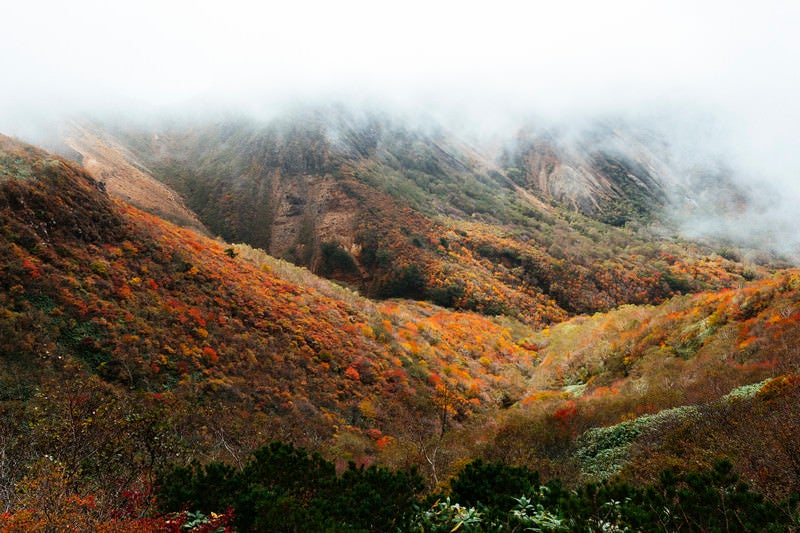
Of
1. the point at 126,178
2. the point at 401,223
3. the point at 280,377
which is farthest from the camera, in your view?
the point at 401,223

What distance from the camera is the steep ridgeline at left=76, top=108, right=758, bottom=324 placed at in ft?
139

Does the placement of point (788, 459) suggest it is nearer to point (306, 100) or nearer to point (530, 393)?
point (530, 393)

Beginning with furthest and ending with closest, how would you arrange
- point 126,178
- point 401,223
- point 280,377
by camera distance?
point 401,223 < point 126,178 < point 280,377

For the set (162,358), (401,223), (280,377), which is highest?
(162,358)

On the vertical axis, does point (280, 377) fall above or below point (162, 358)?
below

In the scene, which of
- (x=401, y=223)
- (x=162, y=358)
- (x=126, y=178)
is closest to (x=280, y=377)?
(x=162, y=358)

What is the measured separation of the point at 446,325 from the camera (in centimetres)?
3145

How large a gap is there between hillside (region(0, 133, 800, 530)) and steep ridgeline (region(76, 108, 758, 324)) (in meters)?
16.4

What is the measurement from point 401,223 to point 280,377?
33.8m

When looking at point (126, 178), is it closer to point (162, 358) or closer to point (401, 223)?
point (401, 223)

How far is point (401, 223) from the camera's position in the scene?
47438 mm

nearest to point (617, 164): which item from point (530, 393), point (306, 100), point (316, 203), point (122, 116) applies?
point (306, 100)

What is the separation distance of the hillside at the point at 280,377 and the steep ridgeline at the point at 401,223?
16379 mm

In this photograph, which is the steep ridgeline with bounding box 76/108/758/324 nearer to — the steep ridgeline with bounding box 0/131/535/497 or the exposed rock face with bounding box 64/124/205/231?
the exposed rock face with bounding box 64/124/205/231
